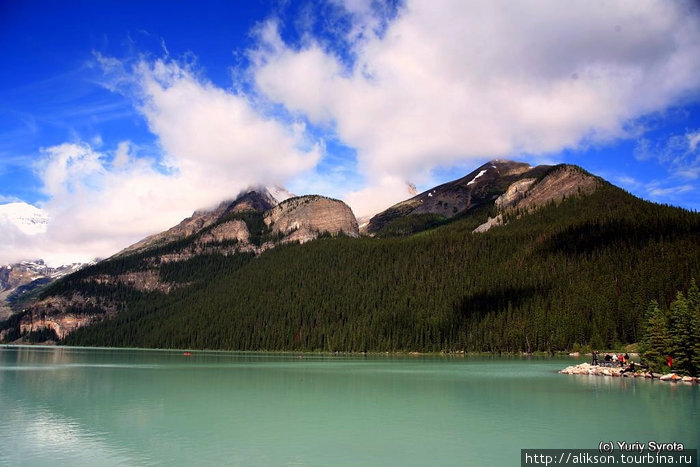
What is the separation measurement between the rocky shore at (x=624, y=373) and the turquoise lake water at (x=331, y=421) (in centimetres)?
253

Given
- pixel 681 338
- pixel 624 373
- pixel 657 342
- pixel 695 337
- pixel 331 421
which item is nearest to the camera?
pixel 331 421

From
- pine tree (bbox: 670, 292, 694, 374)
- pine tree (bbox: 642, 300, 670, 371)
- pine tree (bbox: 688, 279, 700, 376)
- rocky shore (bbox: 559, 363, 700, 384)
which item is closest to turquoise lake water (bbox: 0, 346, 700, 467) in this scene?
rocky shore (bbox: 559, 363, 700, 384)

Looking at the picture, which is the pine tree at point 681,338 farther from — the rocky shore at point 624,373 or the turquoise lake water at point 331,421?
the turquoise lake water at point 331,421

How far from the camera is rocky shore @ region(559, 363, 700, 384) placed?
6085 cm

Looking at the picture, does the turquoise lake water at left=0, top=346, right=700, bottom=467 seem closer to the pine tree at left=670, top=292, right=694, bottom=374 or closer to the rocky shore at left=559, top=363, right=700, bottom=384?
the rocky shore at left=559, top=363, right=700, bottom=384

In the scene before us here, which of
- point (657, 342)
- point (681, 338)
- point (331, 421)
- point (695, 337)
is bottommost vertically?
point (331, 421)

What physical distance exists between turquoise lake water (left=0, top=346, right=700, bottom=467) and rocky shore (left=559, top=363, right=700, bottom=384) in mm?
2528

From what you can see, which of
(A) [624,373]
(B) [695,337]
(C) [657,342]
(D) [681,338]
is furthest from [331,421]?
(A) [624,373]

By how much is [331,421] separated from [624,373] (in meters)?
49.3

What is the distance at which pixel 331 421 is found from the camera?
129 ft

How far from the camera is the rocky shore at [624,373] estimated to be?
6085 cm

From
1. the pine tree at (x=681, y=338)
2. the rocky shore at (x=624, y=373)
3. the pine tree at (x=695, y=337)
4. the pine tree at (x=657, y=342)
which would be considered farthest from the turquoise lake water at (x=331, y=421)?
the pine tree at (x=657, y=342)

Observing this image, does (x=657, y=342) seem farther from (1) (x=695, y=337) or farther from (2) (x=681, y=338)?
(1) (x=695, y=337)

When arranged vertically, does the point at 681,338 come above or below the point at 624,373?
above
